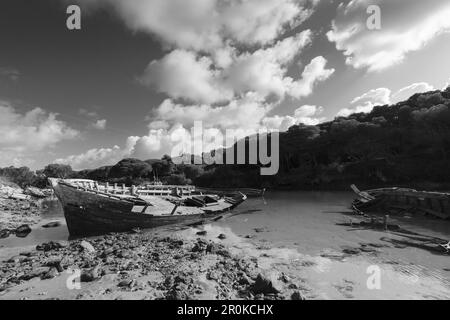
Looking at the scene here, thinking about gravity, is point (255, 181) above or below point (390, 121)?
below

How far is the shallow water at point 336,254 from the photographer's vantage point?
27.2 ft

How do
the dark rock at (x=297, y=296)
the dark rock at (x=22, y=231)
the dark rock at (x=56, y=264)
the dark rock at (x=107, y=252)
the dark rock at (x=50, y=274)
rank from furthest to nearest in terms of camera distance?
1. the dark rock at (x=22, y=231)
2. the dark rock at (x=107, y=252)
3. the dark rock at (x=56, y=264)
4. the dark rock at (x=50, y=274)
5. the dark rock at (x=297, y=296)

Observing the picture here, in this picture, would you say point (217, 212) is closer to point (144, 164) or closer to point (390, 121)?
point (390, 121)

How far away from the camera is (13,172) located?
104062mm

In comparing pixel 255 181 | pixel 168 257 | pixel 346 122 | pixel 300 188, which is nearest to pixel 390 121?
pixel 346 122

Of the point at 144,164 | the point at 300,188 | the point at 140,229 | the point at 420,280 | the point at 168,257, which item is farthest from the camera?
the point at 144,164

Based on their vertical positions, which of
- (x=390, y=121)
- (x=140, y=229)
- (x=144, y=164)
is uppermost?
(x=390, y=121)

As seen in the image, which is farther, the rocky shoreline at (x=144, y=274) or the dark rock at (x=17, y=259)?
the dark rock at (x=17, y=259)

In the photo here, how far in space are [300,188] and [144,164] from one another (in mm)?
58807

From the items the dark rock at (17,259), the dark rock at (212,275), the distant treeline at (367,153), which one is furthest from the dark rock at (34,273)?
the distant treeline at (367,153)

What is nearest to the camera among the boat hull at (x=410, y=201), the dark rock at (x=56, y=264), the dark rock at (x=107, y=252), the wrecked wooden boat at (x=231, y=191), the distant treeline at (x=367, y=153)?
the dark rock at (x=56, y=264)

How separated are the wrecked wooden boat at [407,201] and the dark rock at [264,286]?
A: 18.8 m

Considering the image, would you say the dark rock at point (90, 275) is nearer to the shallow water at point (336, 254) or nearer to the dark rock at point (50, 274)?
the dark rock at point (50, 274)

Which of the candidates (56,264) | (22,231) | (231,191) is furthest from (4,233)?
(231,191)
